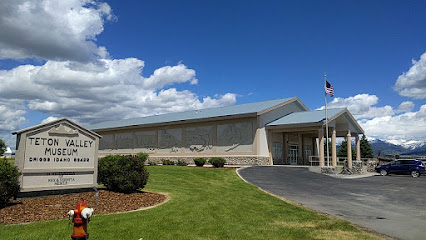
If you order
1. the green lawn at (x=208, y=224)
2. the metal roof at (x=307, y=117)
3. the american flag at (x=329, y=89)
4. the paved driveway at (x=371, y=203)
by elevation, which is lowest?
the paved driveway at (x=371, y=203)

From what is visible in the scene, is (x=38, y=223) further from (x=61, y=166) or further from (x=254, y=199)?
(x=254, y=199)

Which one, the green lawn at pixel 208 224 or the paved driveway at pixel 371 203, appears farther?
the paved driveway at pixel 371 203

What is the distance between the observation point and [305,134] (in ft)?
129

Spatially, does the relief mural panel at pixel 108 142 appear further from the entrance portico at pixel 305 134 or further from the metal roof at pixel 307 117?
the metal roof at pixel 307 117

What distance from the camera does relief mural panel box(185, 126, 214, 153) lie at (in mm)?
34375

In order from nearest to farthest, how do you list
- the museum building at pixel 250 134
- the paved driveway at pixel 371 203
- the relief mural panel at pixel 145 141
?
the paved driveway at pixel 371 203
the museum building at pixel 250 134
the relief mural panel at pixel 145 141

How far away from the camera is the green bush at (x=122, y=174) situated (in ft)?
39.9

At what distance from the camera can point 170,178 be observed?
60.1ft

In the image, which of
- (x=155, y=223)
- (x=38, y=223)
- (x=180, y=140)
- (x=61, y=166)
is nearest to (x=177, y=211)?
(x=155, y=223)

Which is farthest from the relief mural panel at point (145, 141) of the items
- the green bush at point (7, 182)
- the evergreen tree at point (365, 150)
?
the evergreen tree at point (365, 150)

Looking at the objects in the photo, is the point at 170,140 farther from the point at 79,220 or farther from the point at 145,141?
the point at 79,220

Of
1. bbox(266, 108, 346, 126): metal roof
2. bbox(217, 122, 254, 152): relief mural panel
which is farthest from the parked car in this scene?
bbox(217, 122, 254, 152): relief mural panel

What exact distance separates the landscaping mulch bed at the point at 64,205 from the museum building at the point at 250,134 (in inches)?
800

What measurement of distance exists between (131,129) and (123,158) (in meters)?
31.0
